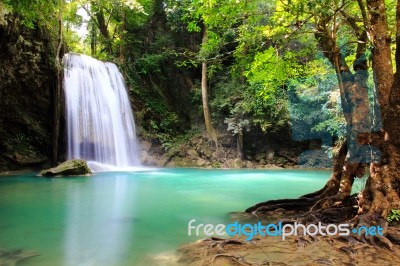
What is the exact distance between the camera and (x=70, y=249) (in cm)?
447

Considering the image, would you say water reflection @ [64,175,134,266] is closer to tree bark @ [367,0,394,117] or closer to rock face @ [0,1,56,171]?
tree bark @ [367,0,394,117]

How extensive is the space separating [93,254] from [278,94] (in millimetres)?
16620

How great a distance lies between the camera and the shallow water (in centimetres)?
450

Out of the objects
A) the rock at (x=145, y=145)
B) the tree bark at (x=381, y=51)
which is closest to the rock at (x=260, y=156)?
the rock at (x=145, y=145)

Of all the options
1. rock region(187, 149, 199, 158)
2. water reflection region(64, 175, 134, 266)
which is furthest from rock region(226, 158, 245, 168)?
water reflection region(64, 175, 134, 266)

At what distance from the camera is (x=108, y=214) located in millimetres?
6773

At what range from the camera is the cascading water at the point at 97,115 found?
57.3ft

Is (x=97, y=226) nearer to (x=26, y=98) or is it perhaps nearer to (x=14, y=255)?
(x=14, y=255)

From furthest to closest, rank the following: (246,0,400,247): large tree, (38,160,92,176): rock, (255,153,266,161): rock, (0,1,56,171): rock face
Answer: (255,153,266,161): rock → (0,1,56,171): rock face → (38,160,92,176): rock → (246,0,400,247): large tree

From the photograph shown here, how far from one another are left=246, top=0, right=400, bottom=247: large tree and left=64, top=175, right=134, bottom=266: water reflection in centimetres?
257

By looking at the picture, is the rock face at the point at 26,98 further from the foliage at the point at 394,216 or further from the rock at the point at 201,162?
the foliage at the point at 394,216

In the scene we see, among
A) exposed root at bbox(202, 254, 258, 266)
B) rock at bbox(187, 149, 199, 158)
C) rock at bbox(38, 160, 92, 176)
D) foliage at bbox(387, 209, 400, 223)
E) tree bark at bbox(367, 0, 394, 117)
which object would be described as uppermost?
tree bark at bbox(367, 0, 394, 117)

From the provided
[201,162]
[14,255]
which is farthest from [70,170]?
[14,255]

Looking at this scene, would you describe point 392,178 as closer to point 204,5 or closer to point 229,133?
point 204,5
